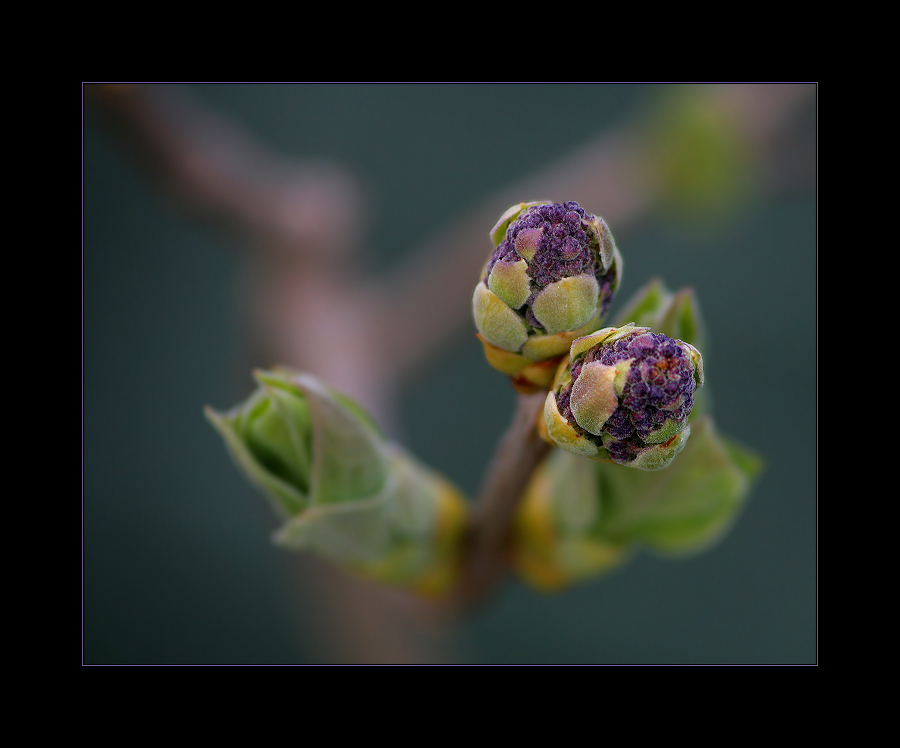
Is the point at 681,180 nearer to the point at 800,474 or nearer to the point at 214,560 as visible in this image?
the point at 800,474

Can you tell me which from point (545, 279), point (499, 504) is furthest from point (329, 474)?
point (545, 279)

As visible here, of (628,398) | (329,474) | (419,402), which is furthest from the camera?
(419,402)

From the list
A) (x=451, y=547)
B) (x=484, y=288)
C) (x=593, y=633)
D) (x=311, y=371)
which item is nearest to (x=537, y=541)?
(x=451, y=547)

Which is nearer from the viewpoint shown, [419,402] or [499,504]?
[499,504]

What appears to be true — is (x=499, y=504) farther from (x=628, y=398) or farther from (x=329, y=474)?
(x=628, y=398)

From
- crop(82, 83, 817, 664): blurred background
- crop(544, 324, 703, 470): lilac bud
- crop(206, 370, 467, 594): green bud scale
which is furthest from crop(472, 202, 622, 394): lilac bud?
crop(82, 83, 817, 664): blurred background

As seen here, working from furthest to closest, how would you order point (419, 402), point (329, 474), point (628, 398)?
point (419, 402)
point (329, 474)
point (628, 398)

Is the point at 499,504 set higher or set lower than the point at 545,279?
lower

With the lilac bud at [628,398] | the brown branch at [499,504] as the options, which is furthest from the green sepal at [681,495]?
the lilac bud at [628,398]

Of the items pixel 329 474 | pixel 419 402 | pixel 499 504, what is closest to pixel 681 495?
pixel 499 504
